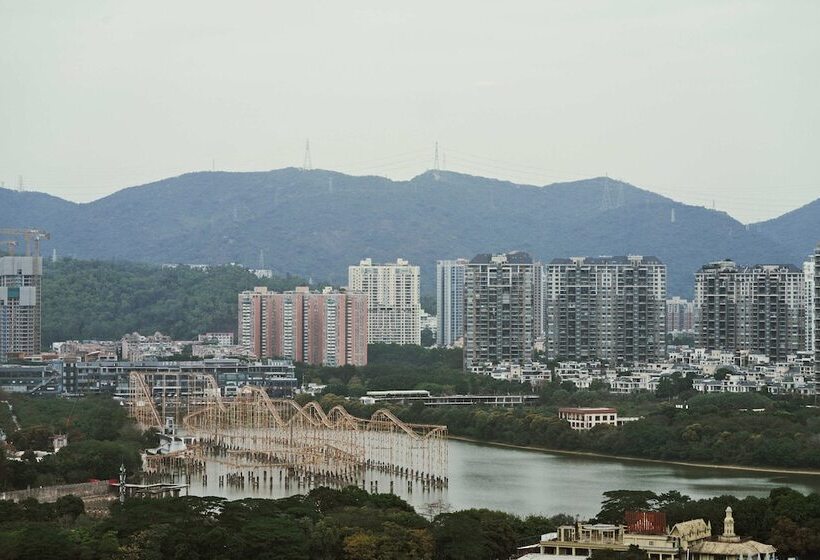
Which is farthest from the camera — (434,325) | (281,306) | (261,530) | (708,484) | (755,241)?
A: (755,241)

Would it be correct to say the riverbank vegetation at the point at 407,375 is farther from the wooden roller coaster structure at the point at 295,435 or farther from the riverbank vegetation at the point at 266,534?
the riverbank vegetation at the point at 266,534

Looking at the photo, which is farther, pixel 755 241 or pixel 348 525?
pixel 755 241

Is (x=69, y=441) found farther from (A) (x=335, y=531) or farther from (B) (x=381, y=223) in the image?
(B) (x=381, y=223)

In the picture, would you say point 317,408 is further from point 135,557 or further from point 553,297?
point 553,297

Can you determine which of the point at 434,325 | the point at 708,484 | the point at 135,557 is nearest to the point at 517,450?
the point at 708,484

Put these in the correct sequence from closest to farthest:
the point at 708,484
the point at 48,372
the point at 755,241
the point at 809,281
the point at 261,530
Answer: the point at 261,530 < the point at 708,484 < the point at 48,372 < the point at 809,281 < the point at 755,241

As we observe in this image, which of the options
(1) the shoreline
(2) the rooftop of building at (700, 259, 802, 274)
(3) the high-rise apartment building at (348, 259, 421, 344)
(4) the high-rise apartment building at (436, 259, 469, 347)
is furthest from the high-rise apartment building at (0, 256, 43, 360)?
(1) the shoreline
